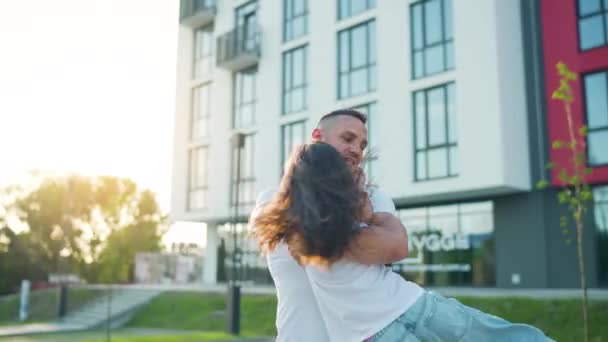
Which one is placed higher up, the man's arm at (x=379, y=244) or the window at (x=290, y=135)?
the window at (x=290, y=135)

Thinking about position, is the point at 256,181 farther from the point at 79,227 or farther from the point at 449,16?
the point at 79,227

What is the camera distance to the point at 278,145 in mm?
27266

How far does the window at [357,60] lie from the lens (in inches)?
949

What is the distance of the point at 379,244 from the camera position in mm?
2246

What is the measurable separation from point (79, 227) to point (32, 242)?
142 inches

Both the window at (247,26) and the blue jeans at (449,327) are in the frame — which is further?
the window at (247,26)

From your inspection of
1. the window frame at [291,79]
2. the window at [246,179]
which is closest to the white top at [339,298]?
the window frame at [291,79]

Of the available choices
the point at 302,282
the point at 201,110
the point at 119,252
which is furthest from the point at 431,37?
the point at 302,282

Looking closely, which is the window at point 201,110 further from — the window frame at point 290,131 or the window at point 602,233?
the window at point 602,233

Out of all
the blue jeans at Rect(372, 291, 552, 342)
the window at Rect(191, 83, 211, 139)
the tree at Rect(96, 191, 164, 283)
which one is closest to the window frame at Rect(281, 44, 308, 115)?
the window at Rect(191, 83, 211, 139)

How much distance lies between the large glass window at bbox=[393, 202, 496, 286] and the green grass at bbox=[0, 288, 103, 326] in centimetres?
1416

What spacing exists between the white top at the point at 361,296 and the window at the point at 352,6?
2307cm

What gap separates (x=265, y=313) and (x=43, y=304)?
1538 cm

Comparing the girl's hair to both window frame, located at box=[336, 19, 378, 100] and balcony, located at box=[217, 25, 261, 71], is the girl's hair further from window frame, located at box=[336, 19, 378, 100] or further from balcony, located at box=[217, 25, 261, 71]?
balcony, located at box=[217, 25, 261, 71]
